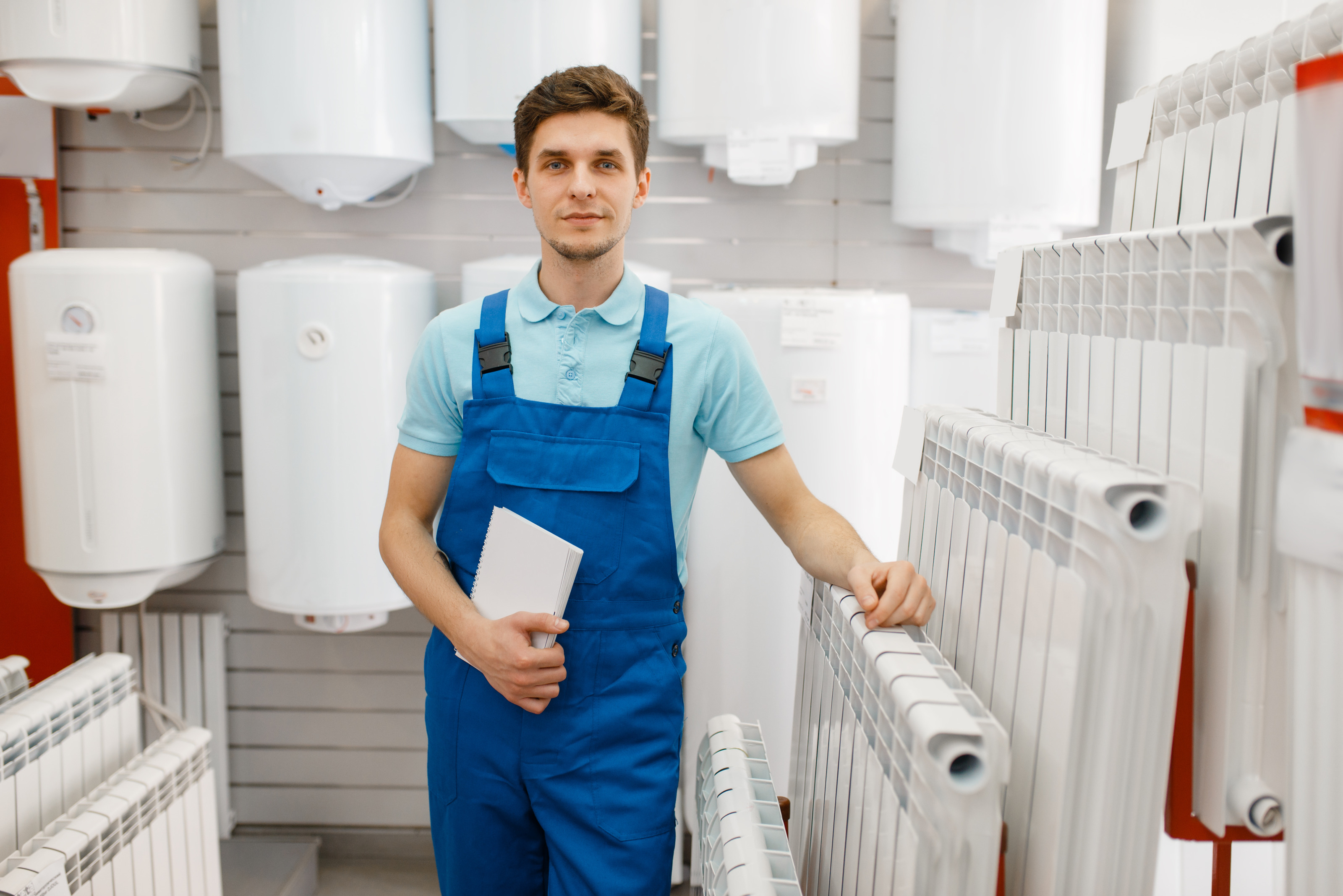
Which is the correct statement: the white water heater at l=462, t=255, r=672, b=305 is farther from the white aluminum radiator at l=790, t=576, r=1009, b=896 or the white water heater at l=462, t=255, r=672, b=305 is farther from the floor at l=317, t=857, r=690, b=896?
the floor at l=317, t=857, r=690, b=896

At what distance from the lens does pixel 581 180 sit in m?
1.42

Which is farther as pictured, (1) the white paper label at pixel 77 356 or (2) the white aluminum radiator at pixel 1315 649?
(1) the white paper label at pixel 77 356

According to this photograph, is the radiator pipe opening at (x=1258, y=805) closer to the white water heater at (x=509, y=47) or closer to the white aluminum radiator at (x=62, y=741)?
the white aluminum radiator at (x=62, y=741)

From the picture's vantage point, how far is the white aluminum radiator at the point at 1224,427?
81 cm

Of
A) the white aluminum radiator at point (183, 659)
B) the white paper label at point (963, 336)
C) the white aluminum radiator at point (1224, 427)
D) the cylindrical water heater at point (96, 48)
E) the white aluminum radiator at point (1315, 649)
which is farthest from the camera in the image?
the white aluminum radiator at point (183, 659)

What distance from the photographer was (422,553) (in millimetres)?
1512

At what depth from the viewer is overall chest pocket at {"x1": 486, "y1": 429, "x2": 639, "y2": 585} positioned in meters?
1.42

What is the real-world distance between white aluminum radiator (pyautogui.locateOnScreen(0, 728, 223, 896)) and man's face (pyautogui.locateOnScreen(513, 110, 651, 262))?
1.27 m

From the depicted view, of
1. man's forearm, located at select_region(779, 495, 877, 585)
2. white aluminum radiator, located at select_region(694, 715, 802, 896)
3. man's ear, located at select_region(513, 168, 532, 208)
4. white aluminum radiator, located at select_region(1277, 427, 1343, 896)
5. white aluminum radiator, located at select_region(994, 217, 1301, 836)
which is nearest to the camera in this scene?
white aluminum radiator, located at select_region(1277, 427, 1343, 896)

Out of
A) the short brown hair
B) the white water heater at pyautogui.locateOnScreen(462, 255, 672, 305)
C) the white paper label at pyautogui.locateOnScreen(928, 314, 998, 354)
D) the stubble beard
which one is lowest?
the white paper label at pyautogui.locateOnScreen(928, 314, 998, 354)

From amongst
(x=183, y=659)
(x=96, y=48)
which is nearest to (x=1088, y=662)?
(x=96, y=48)

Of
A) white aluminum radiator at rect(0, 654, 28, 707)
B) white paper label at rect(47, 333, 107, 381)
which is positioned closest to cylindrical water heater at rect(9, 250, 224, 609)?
white paper label at rect(47, 333, 107, 381)

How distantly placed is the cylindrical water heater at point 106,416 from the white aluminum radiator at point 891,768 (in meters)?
1.77

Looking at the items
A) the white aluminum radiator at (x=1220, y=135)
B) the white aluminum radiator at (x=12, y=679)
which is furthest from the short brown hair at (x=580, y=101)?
the white aluminum radiator at (x=12, y=679)
